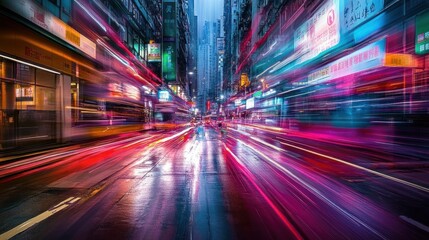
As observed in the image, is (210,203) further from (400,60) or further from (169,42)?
(169,42)

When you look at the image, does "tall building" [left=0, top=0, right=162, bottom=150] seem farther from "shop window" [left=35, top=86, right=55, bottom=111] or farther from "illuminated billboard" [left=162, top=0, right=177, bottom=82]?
"illuminated billboard" [left=162, top=0, right=177, bottom=82]

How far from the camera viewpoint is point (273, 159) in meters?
13.0

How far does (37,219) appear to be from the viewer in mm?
5426

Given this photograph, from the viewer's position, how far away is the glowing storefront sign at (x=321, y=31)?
22750 mm

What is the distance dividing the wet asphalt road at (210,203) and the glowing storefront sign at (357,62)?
10922 mm

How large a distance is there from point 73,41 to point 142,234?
20407 millimetres

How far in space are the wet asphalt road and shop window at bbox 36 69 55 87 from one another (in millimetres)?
9515

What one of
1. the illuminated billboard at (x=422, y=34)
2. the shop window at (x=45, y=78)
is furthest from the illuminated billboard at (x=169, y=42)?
the illuminated billboard at (x=422, y=34)

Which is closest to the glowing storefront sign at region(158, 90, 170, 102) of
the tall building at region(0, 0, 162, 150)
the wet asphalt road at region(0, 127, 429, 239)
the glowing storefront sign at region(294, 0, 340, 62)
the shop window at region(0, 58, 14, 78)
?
the tall building at region(0, 0, 162, 150)

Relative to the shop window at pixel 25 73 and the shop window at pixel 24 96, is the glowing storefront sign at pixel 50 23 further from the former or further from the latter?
the shop window at pixel 24 96

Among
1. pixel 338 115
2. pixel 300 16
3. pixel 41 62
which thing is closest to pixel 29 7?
pixel 41 62

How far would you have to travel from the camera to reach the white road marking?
4.73 metres

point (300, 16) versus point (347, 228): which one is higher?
point (300, 16)

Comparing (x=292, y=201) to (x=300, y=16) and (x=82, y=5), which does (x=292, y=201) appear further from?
(x=300, y=16)
